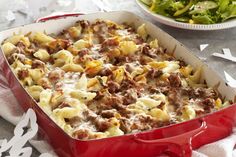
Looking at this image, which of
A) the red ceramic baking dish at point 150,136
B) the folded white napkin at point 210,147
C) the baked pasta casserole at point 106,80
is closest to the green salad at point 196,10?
the baked pasta casserole at point 106,80

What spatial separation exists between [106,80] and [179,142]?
0.30 metres

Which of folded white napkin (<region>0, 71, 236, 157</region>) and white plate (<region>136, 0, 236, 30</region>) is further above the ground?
white plate (<region>136, 0, 236, 30</region>)

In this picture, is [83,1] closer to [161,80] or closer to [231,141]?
[161,80]

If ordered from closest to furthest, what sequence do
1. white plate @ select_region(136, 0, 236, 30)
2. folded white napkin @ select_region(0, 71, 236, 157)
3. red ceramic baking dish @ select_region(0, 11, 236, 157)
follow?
red ceramic baking dish @ select_region(0, 11, 236, 157) < folded white napkin @ select_region(0, 71, 236, 157) < white plate @ select_region(136, 0, 236, 30)

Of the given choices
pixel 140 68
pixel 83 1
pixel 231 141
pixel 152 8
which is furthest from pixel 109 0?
pixel 231 141

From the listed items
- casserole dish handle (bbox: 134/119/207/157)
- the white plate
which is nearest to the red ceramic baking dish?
casserole dish handle (bbox: 134/119/207/157)

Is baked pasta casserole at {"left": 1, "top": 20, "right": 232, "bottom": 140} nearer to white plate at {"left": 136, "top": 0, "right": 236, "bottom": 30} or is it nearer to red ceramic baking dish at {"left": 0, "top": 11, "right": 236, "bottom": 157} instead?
red ceramic baking dish at {"left": 0, "top": 11, "right": 236, "bottom": 157}

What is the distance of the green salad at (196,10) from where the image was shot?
5.71 ft

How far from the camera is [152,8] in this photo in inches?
70.4

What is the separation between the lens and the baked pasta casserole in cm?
126

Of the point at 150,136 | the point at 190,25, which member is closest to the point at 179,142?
the point at 150,136

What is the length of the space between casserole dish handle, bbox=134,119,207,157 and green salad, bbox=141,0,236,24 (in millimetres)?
605

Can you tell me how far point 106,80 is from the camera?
139 cm

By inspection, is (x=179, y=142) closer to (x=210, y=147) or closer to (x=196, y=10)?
(x=210, y=147)
